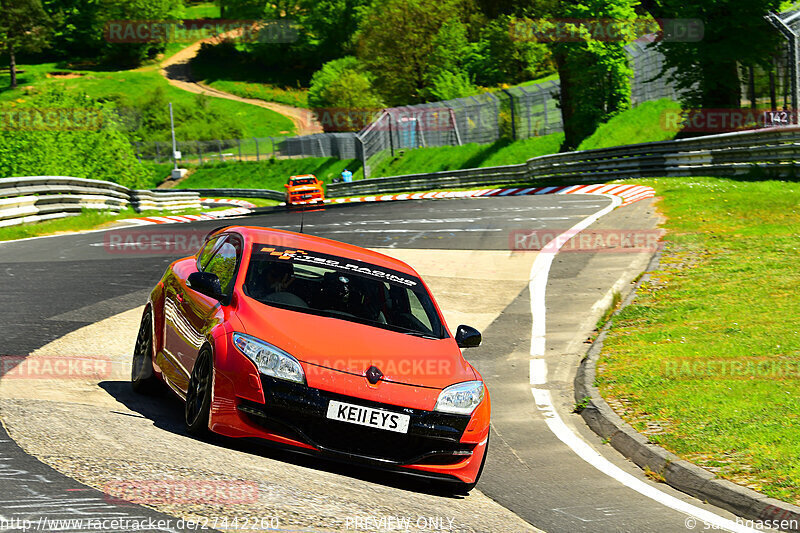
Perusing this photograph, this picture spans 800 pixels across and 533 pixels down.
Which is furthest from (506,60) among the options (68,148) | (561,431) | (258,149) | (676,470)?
(676,470)

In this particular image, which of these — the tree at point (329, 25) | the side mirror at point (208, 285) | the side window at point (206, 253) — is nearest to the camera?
the side mirror at point (208, 285)

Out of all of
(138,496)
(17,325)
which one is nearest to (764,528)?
(138,496)

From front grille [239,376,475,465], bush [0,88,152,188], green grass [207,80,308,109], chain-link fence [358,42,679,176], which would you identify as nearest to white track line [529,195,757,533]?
front grille [239,376,475,465]

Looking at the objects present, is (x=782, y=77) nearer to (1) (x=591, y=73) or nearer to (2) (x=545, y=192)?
(2) (x=545, y=192)

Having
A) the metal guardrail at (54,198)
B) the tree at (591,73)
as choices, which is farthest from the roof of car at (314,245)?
the tree at (591,73)

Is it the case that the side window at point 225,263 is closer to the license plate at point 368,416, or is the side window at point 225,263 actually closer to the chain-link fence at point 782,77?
the license plate at point 368,416

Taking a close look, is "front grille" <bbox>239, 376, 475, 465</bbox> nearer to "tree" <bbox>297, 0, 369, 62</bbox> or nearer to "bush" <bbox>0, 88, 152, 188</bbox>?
"bush" <bbox>0, 88, 152, 188</bbox>

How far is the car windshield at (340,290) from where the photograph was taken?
731 centimetres

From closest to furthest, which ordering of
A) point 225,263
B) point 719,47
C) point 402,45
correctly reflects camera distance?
point 225,263 < point 719,47 < point 402,45

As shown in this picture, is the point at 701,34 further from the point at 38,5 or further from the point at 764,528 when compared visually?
the point at 38,5

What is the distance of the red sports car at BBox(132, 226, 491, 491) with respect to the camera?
632cm

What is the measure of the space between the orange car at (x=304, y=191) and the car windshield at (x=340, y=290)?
3989 cm

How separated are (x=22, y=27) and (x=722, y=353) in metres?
140

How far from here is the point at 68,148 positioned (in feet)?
124
